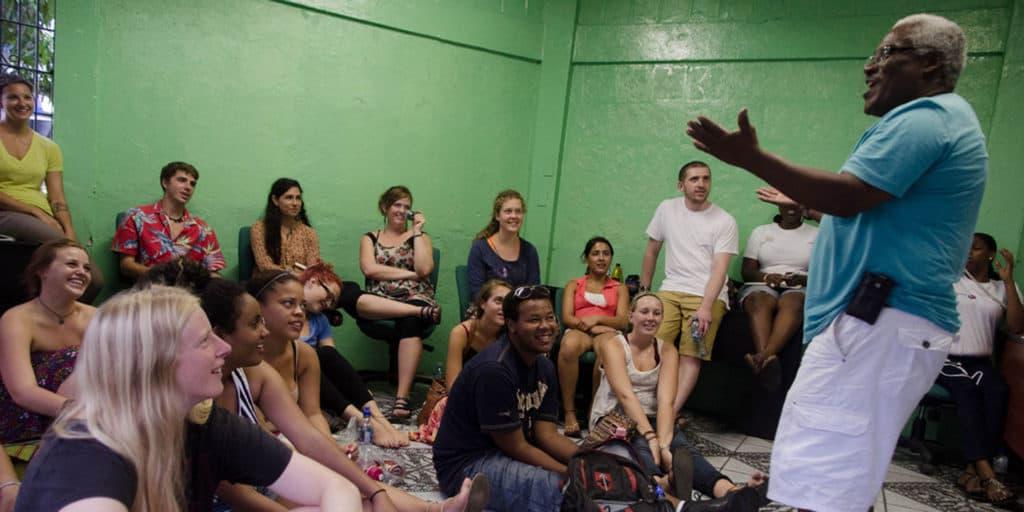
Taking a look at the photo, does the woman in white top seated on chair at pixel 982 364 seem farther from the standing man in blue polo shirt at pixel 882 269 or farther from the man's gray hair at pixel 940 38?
the man's gray hair at pixel 940 38

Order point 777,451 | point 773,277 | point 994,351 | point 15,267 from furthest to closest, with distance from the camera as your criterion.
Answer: point 773,277 < point 994,351 < point 15,267 < point 777,451

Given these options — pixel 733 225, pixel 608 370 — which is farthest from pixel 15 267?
pixel 733 225

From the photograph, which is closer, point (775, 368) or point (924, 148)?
point (924, 148)

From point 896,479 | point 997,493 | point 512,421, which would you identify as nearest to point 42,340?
point 512,421

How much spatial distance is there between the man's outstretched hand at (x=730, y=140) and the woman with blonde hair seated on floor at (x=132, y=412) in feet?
3.48

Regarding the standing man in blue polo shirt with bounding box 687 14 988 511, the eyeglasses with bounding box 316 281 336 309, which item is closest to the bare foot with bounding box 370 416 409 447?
the eyeglasses with bounding box 316 281 336 309

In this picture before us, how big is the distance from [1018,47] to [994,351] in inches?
70.6

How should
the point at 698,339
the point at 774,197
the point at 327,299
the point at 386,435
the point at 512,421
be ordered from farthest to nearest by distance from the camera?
the point at 698,339
the point at 327,299
the point at 386,435
the point at 512,421
the point at 774,197

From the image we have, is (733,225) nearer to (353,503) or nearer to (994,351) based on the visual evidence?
(994,351)

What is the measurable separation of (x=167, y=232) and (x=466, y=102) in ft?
7.35

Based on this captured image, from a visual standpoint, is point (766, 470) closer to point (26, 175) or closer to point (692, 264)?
point (692, 264)

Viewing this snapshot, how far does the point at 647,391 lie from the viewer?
354 centimetres

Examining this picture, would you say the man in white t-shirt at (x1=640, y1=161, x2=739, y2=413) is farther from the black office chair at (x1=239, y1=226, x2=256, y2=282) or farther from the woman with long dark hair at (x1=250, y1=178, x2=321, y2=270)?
the black office chair at (x1=239, y1=226, x2=256, y2=282)

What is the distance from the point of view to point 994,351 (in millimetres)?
4141
